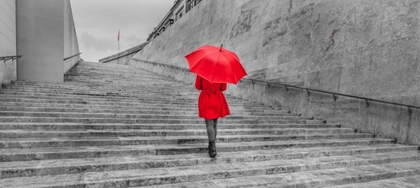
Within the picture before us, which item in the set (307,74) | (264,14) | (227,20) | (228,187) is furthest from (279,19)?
(228,187)

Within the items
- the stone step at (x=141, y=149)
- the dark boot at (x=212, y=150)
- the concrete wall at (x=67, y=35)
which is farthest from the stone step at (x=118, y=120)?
the concrete wall at (x=67, y=35)

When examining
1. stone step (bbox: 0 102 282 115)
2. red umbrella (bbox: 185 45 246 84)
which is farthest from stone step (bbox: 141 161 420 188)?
stone step (bbox: 0 102 282 115)

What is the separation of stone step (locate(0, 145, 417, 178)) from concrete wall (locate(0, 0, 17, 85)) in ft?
15.0

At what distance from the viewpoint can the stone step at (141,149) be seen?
3.53m

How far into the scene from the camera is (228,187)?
3.22 metres

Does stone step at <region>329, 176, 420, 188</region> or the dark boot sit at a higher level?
the dark boot

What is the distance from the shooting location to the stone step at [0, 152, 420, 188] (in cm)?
299

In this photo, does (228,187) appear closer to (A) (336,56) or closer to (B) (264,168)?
(B) (264,168)

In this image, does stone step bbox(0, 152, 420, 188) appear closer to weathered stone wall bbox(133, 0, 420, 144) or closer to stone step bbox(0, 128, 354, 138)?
stone step bbox(0, 128, 354, 138)

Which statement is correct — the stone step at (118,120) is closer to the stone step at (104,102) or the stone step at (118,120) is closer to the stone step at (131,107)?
the stone step at (131,107)

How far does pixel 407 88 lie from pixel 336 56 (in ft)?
6.23

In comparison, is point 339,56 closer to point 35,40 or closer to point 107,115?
point 107,115

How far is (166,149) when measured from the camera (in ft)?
13.8

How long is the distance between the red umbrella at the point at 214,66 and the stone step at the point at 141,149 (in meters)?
1.44
